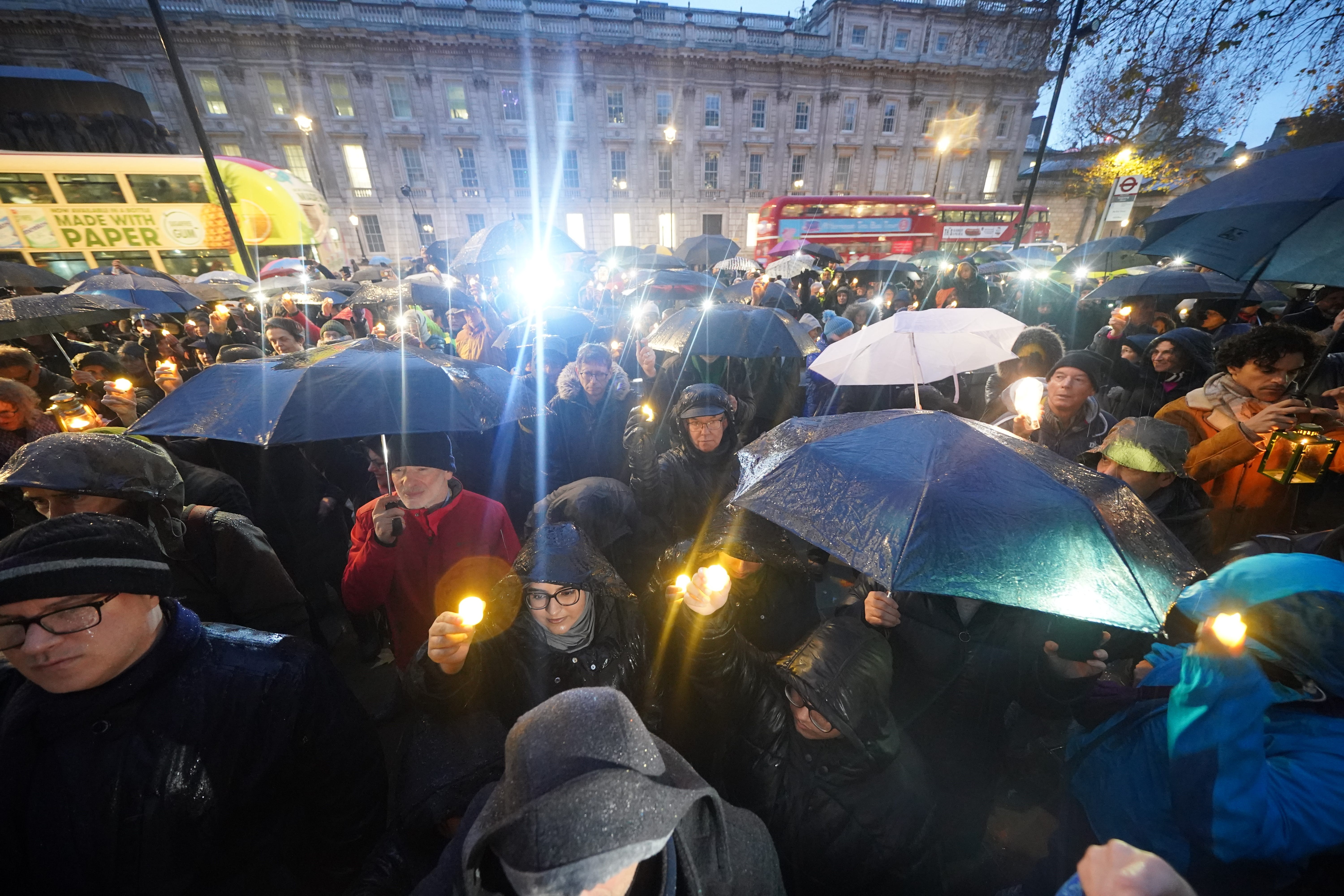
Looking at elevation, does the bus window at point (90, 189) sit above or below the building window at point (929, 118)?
below

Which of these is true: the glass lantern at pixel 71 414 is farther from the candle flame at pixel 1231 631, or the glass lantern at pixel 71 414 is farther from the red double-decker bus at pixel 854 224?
the red double-decker bus at pixel 854 224

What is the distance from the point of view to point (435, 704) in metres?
1.94

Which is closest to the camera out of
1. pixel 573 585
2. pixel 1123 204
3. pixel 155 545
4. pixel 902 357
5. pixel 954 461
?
pixel 155 545

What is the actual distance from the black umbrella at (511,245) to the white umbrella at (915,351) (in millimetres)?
5640

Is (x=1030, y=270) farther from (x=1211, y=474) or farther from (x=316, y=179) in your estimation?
(x=316, y=179)

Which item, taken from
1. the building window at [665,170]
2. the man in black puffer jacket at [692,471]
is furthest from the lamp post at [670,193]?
the man in black puffer jacket at [692,471]

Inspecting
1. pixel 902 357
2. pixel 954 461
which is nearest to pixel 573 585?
pixel 954 461

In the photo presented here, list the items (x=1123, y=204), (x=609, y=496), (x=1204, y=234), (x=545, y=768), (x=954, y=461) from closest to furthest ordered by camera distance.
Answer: (x=545, y=768)
(x=954, y=461)
(x=1204, y=234)
(x=609, y=496)
(x=1123, y=204)

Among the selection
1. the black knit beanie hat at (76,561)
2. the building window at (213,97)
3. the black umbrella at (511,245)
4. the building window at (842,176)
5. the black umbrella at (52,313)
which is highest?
the building window at (213,97)

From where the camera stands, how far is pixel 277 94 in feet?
92.2

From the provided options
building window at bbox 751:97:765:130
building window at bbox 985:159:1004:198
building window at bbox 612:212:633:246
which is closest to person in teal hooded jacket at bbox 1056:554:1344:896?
building window at bbox 612:212:633:246

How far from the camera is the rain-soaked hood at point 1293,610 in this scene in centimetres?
123

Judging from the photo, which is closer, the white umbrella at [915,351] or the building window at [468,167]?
the white umbrella at [915,351]

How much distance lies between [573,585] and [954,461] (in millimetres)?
1480
